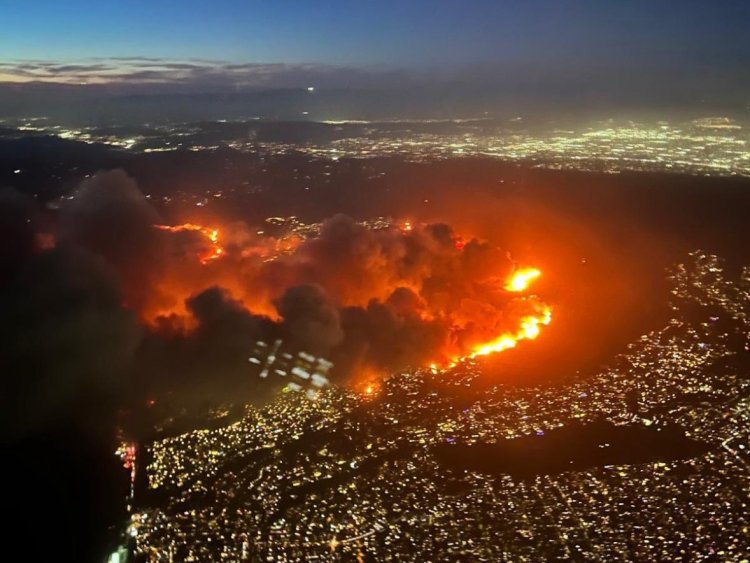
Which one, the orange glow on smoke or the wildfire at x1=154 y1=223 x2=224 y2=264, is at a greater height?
the wildfire at x1=154 y1=223 x2=224 y2=264

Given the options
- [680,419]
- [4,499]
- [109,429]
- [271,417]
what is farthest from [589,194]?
[4,499]

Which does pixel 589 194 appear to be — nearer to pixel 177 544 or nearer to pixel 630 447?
pixel 630 447

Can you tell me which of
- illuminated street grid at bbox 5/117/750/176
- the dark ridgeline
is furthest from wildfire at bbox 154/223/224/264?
illuminated street grid at bbox 5/117/750/176

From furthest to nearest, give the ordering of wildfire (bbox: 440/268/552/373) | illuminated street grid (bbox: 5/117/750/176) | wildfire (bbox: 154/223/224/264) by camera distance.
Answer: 1. illuminated street grid (bbox: 5/117/750/176)
2. wildfire (bbox: 154/223/224/264)
3. wildfire (bbox: 440/268/552/373)

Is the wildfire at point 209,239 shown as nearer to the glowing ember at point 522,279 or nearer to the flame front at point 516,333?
the flame front at point 516,333

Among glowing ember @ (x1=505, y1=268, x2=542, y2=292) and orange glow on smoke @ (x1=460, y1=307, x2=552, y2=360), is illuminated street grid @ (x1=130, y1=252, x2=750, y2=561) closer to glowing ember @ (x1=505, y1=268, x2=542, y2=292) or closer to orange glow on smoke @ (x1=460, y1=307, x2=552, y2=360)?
orange glow on smoke @ (x1=460, y1=307, x2=552, y2=360)

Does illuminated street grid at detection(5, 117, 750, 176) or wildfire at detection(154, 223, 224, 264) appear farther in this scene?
illuminated street grid at detection(5, 117, 750, 176)

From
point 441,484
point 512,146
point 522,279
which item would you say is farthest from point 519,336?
point 512,146
